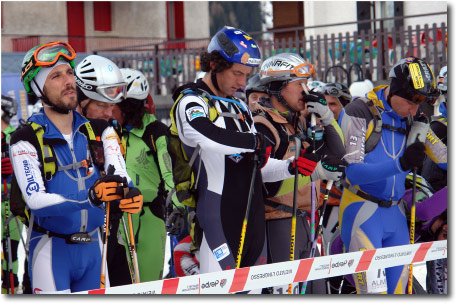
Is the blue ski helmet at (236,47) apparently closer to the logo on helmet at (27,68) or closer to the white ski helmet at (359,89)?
the logo on helmet at (27,68)

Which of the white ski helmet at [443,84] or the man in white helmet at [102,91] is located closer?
the man in white helmet at [102,91]

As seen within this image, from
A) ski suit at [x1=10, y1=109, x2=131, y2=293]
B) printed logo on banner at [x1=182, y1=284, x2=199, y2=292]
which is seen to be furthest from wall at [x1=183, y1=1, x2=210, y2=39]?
printed logo on banner at [x1=182, y1=284, x2=199, y2=292]

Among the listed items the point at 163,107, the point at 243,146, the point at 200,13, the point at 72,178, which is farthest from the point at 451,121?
the point at 200,13

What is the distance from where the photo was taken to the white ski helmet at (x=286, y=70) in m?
4.76

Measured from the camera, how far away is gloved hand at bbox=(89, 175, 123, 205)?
144 inches

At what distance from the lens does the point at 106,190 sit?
366cm

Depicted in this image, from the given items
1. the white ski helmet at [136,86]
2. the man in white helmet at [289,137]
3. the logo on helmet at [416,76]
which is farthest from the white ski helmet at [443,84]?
the white ski helmet at [136,86]

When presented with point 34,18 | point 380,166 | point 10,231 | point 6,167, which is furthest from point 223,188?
point 34,18

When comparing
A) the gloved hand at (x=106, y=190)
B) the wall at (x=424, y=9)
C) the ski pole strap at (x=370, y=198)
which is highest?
the wall at (x=424, y=9)

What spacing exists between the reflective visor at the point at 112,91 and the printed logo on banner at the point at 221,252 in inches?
60.0

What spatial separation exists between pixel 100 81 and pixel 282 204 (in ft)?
5.01

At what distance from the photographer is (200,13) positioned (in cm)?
3366

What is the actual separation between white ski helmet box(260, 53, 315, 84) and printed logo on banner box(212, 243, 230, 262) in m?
1.23

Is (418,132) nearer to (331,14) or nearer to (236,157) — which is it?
(236,157)
